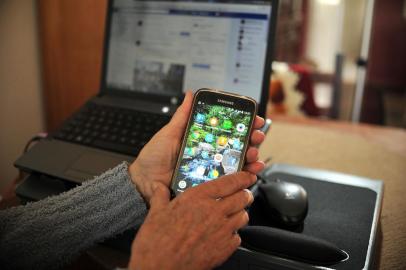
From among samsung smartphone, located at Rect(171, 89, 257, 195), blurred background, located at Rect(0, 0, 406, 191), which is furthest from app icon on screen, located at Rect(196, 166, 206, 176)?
blurred background, located at Rect(0, 0, 406, 191)

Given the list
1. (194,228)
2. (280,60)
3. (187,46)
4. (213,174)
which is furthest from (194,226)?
(280,60)

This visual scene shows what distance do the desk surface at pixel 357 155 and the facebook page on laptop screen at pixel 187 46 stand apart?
9.3 inches

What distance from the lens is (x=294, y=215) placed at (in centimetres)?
48

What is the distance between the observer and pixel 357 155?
2.75 ft

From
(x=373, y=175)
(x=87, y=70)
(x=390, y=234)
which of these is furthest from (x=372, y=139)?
(x=87, y=70)

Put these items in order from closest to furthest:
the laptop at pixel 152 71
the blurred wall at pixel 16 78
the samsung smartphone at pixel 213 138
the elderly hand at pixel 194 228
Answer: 1. the elderly hand at pixel 194 228
2. the samsung smartphone at pixel 213 138
3. the laptop at pixel 152 71
4. the blurred wall at pixel 16 78

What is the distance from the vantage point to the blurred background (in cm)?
85

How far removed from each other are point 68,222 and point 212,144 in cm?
21

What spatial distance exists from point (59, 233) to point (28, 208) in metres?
0.05

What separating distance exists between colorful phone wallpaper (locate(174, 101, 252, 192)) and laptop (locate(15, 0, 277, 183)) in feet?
0.39

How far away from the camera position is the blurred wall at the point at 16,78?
32.0 inches

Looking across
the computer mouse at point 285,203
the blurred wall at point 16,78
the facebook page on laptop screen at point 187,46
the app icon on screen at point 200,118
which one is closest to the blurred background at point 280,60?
the blurred wall at point 16,78

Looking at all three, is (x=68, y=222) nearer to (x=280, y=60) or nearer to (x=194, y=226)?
(x=194, y=226)

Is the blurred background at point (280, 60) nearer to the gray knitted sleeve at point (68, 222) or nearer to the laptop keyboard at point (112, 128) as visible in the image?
the laptop keyboard at point (112, 128)
